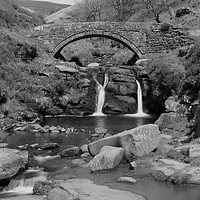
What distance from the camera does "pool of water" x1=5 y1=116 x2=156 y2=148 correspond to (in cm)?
1969

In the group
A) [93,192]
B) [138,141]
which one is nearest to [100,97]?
[138,141]

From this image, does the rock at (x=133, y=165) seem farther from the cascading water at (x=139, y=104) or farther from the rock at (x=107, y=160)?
the cascading water at (x=139, y=104)

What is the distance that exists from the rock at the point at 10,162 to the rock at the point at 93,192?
2.80 metres

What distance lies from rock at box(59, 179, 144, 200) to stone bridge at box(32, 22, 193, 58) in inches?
1082

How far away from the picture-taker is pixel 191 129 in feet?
57.7

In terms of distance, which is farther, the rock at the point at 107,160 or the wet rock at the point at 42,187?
the rock at the point at 107,160

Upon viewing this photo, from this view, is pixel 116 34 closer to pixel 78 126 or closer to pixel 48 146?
pixel 78 126

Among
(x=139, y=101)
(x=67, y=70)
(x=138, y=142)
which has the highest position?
(x=67, y=70)

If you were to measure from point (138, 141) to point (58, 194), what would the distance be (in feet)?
15.9

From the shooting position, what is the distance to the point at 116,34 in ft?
124

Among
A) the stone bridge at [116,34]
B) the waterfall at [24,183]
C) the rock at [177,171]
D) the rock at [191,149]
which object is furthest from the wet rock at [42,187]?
the stone bridge at [116,34]

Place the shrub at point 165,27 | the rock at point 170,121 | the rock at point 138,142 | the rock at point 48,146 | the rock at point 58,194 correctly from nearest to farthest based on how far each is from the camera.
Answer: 1. the rock at point 58,194
2. the rock at point 138,142
3. the rock at point 48,146
4. the rock at point 170,121
5. the shrub at point 165,27

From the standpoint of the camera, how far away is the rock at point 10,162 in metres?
13.4

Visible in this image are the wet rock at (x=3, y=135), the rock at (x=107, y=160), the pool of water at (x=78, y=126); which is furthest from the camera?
the wet rock at (x=3, y=135)
